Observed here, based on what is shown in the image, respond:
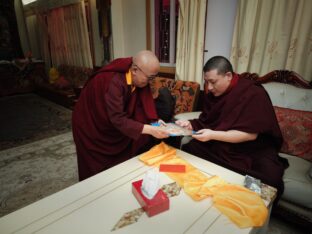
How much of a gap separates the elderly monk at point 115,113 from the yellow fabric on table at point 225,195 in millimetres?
291

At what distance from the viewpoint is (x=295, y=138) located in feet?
5.18

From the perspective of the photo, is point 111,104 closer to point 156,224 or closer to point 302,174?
point 156,224

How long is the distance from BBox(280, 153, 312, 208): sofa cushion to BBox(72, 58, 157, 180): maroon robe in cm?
95

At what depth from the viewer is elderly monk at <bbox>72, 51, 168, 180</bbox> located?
1.32m

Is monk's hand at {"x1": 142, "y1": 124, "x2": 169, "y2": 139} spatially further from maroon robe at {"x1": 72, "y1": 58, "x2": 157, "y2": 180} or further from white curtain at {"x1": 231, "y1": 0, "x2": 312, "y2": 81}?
white curtain at {"x1": 231, "y1": 0, "x2": 312, "y2": 81}

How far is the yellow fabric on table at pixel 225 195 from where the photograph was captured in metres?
0.84

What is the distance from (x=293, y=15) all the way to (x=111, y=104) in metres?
1.77

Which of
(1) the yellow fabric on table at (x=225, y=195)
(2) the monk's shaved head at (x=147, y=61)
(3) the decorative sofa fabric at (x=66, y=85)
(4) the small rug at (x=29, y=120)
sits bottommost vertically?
(4) the small rug at (x=29, y=120)

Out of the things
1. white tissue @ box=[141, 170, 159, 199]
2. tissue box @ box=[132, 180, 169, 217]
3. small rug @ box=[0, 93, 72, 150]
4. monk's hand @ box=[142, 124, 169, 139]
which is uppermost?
monk's hand @ box=[142, 124, 169, 139]

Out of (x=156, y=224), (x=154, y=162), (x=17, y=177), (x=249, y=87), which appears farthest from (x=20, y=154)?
(x=249, y=87)

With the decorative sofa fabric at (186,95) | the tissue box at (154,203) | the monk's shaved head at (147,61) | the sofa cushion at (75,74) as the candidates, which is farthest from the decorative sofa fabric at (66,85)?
the tissue box at (154,203)

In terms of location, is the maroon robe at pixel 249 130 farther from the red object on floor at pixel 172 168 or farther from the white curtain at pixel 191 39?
the white curtain at pixel 191 39

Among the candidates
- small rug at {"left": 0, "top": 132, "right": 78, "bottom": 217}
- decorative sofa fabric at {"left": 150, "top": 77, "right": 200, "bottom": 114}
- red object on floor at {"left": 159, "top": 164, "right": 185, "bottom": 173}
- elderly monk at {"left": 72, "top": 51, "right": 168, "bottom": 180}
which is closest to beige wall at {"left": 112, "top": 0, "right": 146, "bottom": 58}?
decorative sofa fabric at {"left": 150, "top": 77, "right": 200, "bottom": 114}

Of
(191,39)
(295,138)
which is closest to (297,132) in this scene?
(295,138)
